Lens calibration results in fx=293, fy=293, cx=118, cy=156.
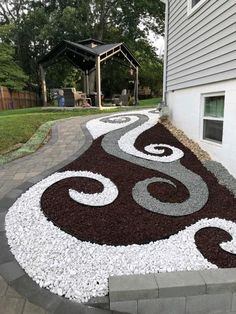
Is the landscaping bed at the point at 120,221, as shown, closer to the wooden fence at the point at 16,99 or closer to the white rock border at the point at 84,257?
the white rock border at the point at 84,257

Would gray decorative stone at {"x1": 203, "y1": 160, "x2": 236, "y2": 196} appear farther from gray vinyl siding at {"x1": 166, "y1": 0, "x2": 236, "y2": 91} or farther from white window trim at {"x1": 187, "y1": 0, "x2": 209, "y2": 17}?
white window trim at {"x1": 187, "y1": 0, "x2": 209, "y2": 17}

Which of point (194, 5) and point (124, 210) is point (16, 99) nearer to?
point (194, 5)

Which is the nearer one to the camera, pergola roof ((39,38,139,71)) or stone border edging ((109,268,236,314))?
stone border edging ((109,268,236,314))

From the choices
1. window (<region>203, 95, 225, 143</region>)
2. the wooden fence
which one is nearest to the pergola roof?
the wooden fence

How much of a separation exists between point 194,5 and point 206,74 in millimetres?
1730

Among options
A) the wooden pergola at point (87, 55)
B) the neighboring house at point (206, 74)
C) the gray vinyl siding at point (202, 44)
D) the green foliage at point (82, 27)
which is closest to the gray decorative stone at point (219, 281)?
the neighboring house at point (206, 74)

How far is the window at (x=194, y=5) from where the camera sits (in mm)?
5355

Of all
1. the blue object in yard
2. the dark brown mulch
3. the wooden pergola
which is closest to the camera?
the dark brown mulch

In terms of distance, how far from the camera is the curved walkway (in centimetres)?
229

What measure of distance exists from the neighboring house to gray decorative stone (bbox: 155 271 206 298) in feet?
8.16

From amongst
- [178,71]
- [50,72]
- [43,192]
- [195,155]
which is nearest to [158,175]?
[195,155]

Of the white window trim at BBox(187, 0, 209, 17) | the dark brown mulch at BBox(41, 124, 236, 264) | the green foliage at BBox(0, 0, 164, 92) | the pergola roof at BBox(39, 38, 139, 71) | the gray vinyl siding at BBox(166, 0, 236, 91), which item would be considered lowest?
the dark brown mulch at BBox(41, 124, 236, 264)

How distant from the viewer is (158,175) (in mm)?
4535

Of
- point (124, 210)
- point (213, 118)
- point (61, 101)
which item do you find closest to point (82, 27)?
point (61, 101)
